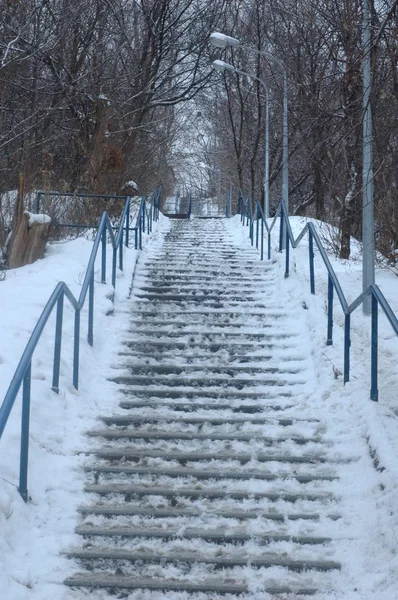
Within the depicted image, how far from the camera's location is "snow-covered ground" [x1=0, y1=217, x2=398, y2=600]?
443 cm

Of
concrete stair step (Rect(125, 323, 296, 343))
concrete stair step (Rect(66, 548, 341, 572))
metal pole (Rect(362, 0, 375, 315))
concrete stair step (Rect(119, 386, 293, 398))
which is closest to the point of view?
concrete stair step (Rect(66, 548, 341, 572))

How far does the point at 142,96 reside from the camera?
805 inches

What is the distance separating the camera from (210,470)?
5.66 m

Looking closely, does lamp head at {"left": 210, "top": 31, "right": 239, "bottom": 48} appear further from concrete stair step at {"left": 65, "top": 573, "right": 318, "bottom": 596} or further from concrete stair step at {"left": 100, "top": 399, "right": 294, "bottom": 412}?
concrete stair step at {"left": 65, "top": 573, "right": 318, "bottom": 596}

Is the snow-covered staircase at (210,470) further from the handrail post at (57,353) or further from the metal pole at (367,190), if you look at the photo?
the metal pole at (367,190)

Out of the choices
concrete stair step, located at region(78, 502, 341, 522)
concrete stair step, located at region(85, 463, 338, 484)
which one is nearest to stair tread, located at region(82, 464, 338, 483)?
concrete stair step, located at region(85, 463, 338, 484)

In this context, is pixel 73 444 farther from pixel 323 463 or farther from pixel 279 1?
pixel 279 1

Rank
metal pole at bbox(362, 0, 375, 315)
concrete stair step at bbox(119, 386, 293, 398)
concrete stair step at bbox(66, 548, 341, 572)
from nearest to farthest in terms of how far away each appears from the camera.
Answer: concrete stair step at bbox(66, 548, 341, 572) < concrete stair step at bbox(119, 386, 293, 398) < metal pole at bbox(362, 0, 375, 315)

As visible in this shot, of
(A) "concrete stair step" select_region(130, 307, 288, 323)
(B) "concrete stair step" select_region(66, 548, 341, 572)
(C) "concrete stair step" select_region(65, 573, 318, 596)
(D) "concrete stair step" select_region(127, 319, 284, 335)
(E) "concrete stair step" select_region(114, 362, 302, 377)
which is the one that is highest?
(A) "concrete stair step" select_region(130, 307, 288, 323)

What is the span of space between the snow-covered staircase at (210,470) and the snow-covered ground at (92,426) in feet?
0.44

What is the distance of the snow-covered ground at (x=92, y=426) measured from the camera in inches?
174

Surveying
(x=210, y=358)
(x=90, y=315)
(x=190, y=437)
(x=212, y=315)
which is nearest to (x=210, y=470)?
(x=190, y=437)

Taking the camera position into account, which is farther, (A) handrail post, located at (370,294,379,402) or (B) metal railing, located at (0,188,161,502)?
(A) handrail post, located at (370,294,379,402)

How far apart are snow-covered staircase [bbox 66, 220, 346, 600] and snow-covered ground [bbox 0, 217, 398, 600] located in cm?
13
